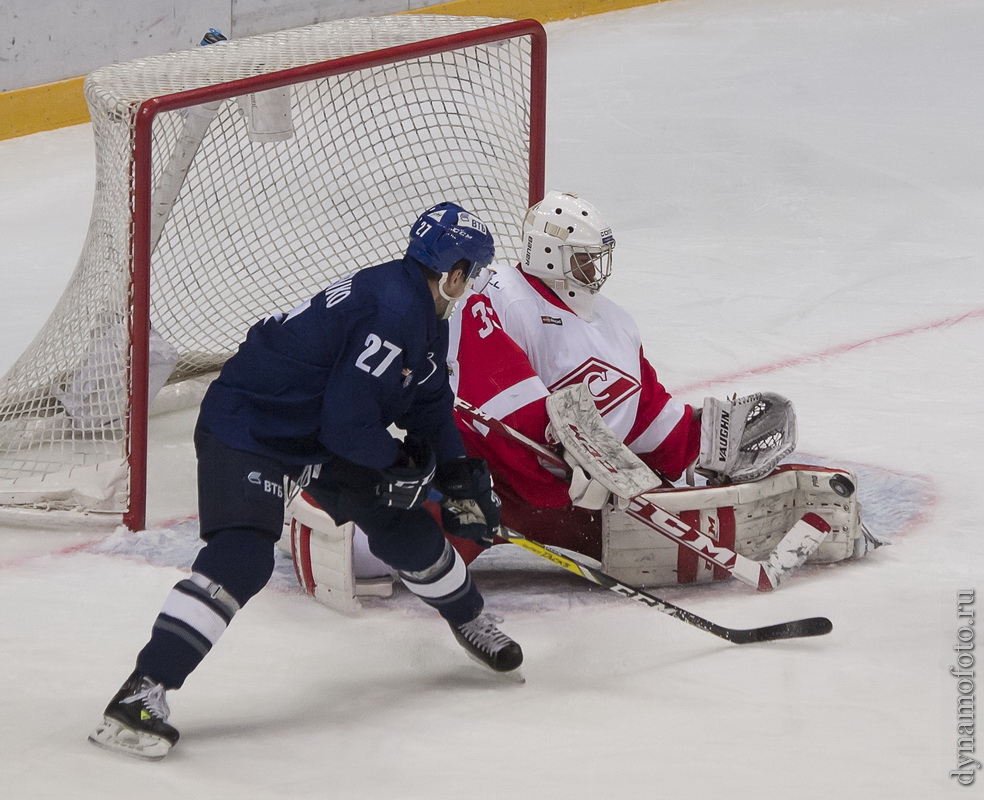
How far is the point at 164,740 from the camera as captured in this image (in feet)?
8.23

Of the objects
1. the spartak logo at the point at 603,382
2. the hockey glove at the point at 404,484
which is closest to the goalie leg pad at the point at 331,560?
the hockey glove at the point at 404,484

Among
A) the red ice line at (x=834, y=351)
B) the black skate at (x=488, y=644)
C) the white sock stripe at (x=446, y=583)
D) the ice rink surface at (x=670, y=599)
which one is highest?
the white sock stripe at (x=446, y=583)

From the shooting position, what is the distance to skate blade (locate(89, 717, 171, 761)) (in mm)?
2500

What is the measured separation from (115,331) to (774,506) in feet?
5.15

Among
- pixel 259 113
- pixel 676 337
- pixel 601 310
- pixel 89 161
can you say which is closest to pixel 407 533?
pixel 601 310

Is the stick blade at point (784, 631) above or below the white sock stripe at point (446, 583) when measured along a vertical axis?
below

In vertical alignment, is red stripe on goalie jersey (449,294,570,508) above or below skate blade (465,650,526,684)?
above

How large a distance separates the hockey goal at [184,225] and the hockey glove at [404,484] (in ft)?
3.38

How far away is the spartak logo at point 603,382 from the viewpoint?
3.33m

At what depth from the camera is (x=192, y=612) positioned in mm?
2537

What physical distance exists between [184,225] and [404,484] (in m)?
1.77

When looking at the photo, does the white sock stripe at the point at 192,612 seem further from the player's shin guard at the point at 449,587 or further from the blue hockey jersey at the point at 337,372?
the player's shin guard at the point at 449,587

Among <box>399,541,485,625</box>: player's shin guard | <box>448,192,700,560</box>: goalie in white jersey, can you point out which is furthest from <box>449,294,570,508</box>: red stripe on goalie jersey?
<box>399,541,485,625</box>: player's shin guard

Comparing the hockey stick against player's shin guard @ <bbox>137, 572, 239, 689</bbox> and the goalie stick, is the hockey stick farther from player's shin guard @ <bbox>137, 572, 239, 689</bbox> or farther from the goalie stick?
player's shin guard @ <bbox>137, 572, 239, 689</bbox>
